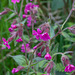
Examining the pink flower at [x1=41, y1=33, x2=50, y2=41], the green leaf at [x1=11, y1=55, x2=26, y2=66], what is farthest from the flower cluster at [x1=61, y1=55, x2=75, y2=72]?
the green leaf at [x1=11, y1=55, x2=26, y2=66]

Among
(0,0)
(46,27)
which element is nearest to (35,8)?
(46,27)

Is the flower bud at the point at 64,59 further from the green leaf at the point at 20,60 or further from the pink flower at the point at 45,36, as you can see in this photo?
the green leaf at the point at 20,60

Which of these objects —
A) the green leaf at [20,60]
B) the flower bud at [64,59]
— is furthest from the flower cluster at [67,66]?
the green leaf at [20,60]

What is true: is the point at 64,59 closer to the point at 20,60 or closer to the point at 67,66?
the point at 67,66

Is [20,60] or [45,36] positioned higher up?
[45,36]

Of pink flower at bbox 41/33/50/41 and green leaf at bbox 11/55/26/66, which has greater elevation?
pink flower at bbox 41/33/50/41

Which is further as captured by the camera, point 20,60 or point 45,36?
point 20,60

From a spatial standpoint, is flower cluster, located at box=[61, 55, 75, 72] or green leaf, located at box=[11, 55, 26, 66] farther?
green leaf, located at box=[11, 55, 26, 66]

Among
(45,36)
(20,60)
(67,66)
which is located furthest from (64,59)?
(20,60)

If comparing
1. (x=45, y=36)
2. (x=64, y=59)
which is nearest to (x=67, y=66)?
(x=64, y=59)

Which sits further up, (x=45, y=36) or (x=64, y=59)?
(x=45, y=36)

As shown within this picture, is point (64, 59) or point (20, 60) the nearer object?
point (64, 59)

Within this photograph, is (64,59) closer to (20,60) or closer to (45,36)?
(45,36)

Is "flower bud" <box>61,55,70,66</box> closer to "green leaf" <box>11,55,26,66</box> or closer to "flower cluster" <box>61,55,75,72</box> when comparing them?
"flower cluster" <box>61,55,75,72</box>
